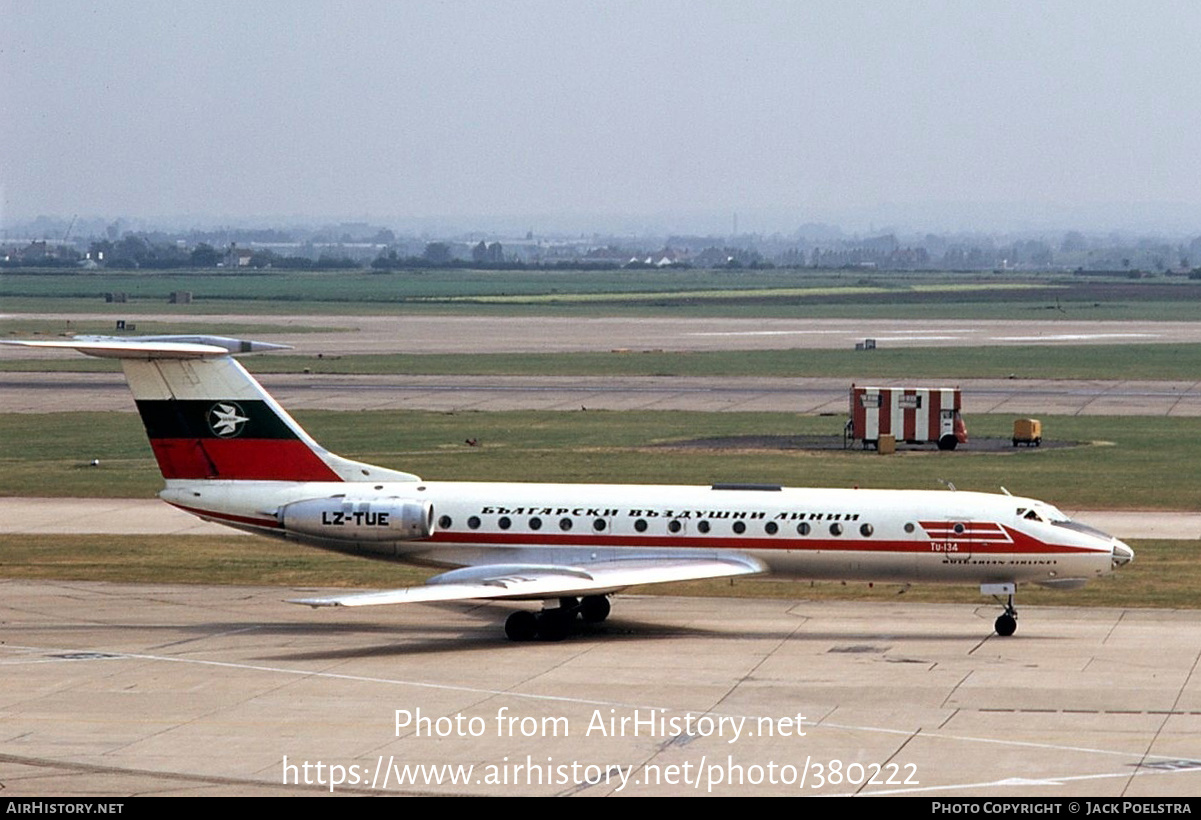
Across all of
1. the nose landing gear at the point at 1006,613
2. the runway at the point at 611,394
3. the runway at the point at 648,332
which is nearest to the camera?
the nose landing gear at the point at 1006,613

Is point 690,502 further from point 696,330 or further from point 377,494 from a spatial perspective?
point 696,330

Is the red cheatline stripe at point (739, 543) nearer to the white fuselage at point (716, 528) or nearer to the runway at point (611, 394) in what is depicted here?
the white fuselage at point (716, 528)

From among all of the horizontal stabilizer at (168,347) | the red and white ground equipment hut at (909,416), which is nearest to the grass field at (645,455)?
the red and white ground equipment hut at (909,416)

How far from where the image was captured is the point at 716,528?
112 feet

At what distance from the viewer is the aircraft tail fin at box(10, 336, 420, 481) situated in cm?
3528

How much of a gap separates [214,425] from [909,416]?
35.4 meters

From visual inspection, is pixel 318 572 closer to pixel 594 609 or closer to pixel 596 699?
pixel 594 609

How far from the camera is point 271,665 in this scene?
3080 cm

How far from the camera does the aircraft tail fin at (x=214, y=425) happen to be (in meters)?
35.3

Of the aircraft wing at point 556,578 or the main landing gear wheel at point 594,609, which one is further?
the main landing gear wheel at point 594,609

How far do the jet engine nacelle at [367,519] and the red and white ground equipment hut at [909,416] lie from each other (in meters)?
33.0

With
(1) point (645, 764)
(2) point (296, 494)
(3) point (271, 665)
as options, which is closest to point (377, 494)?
(2) point (296, 494)

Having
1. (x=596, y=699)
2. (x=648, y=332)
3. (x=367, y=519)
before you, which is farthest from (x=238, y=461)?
(x=648, y=332)
